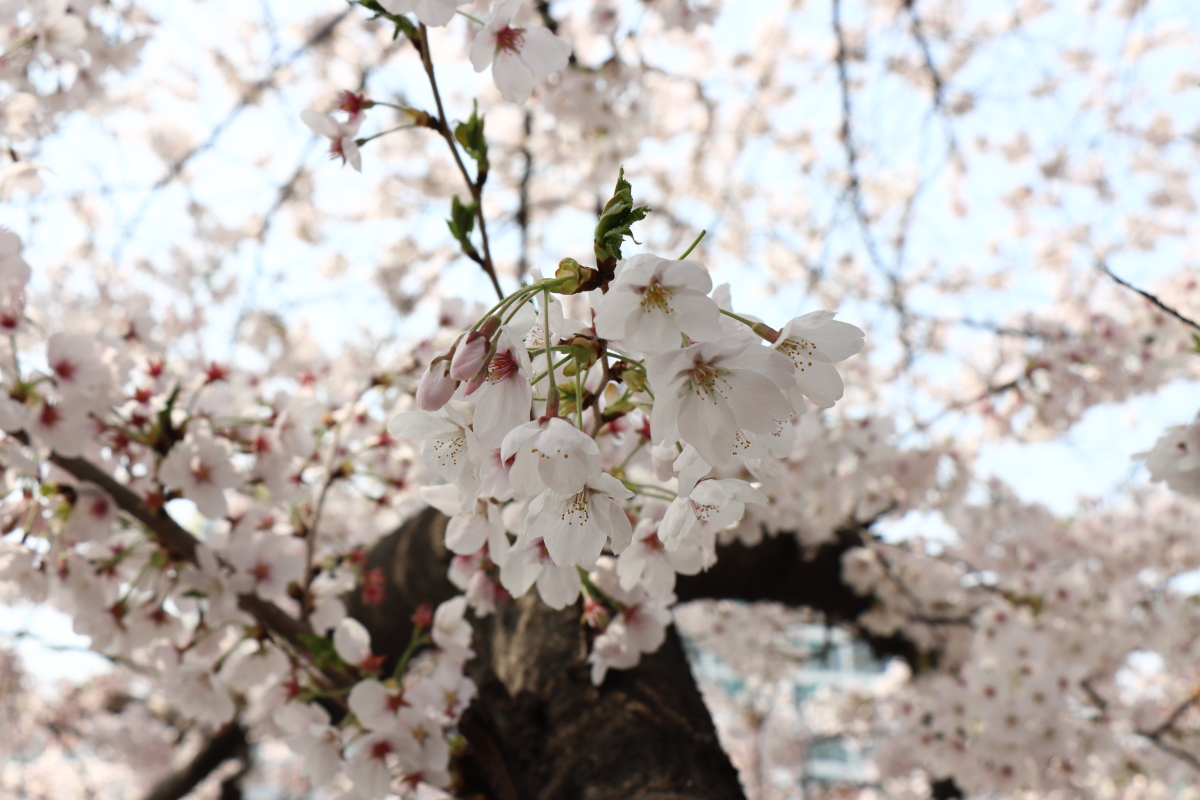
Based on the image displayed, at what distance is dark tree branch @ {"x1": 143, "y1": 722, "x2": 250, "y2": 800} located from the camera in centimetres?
310

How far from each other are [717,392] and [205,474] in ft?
3.58

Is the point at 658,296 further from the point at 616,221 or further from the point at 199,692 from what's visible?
the point at 199,692

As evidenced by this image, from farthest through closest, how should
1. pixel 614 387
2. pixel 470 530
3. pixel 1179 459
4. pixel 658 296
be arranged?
pixel 1179 459, pixel 470 530, pixel 614 387, pixel 658 296

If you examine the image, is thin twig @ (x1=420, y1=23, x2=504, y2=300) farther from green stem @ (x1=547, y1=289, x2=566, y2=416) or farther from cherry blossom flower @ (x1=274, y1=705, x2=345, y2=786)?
cherry blossom flower @ (x1=274, y1=705, x2=345, y2=786)

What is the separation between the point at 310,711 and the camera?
113 cm

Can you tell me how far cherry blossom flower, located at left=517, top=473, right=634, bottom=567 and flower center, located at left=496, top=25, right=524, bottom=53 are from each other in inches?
23.9

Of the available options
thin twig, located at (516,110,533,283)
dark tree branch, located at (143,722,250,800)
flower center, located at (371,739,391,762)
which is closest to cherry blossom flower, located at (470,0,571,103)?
flower center, located at (371,739,391,762)

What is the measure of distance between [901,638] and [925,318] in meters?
1.67

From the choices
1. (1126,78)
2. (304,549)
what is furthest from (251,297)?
(1126,78)

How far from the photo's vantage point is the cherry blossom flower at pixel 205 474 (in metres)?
1.25

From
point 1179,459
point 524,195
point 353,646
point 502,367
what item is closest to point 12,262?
point 353,646

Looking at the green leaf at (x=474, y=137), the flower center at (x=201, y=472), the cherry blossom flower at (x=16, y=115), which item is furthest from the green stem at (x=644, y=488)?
the cherry blossom flower at (x=16, y=115)

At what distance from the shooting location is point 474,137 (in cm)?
90

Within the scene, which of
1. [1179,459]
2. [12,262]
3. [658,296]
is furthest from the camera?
[1179,459]
